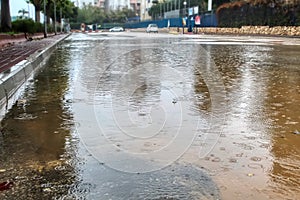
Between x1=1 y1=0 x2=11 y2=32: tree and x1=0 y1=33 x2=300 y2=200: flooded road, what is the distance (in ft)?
56.4

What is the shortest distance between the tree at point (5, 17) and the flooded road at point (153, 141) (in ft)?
56.4

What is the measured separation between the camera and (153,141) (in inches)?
172

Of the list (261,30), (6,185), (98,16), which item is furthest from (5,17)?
(98,16)

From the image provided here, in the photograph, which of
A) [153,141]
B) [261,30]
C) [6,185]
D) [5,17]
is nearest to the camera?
[6,185]

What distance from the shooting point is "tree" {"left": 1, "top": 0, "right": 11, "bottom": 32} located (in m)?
24.0

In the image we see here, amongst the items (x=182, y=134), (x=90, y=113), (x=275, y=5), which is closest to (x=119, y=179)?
(x=182, y=134)

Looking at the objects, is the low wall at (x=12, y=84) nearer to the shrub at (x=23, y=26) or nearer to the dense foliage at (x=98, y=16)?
the shrub at (x=23, y=26)

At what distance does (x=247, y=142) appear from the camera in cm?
434

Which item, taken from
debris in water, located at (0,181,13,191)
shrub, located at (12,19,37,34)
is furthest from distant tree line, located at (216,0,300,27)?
debris in water, located at (0,181,13,191)

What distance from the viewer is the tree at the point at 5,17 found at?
23969mm

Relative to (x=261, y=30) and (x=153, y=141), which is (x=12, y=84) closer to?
(x=153, y=141)

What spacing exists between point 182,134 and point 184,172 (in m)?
1.17

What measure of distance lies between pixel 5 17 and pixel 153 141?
22.3m

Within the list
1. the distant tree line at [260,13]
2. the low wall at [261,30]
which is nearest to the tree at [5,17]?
the low wall at [261,30]
